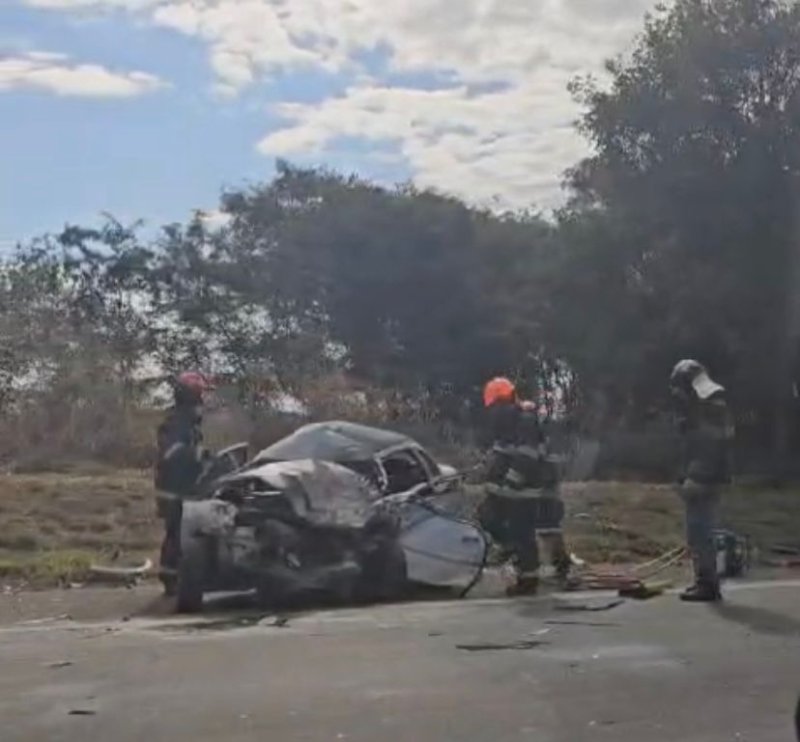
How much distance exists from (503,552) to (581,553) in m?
2.46

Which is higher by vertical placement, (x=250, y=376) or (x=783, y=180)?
(x=783, y=180)

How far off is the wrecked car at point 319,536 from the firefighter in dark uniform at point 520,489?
0.49 metres

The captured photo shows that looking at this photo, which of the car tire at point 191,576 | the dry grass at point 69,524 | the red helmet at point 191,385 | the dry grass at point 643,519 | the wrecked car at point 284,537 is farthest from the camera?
the dry grass at point 643,519

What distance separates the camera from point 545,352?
32.6m

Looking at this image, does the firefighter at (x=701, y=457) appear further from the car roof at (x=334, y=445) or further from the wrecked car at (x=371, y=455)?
the car roof at (x=334, y=445)

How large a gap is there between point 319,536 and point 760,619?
11.5ft

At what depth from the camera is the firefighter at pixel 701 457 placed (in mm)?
12281

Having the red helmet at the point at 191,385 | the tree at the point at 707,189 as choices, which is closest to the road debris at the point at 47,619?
the red helmet at the point at 191,385

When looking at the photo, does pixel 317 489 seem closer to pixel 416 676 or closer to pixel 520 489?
pixel 520 489

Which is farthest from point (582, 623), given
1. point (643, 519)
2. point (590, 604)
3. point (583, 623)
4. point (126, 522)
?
point (643, 519)

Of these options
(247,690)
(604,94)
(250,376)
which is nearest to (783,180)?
(604,94)

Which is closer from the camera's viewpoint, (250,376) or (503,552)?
(503,552)

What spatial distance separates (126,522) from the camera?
16.7 m

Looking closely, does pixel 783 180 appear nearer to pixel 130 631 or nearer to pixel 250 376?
pixel 250 376
